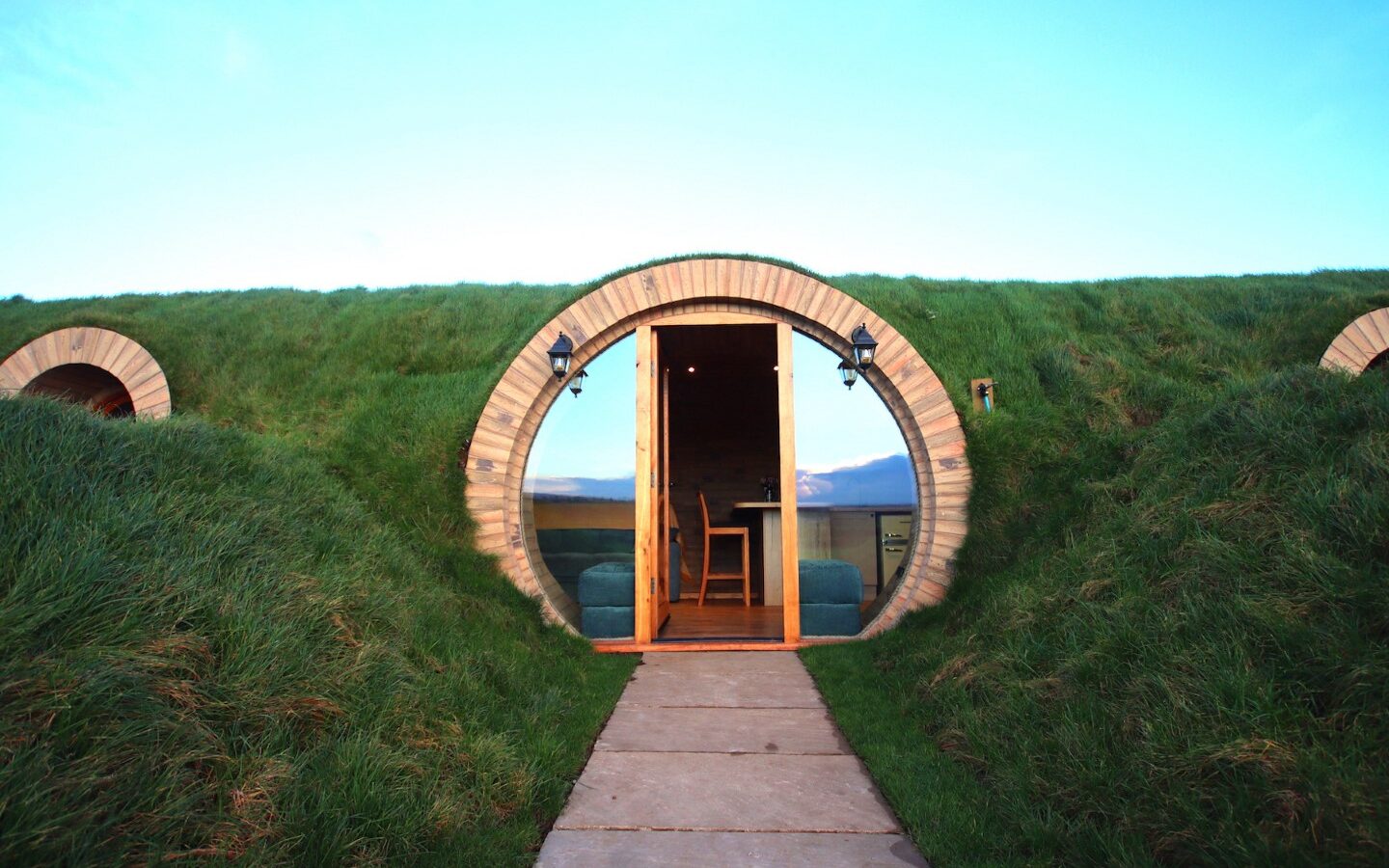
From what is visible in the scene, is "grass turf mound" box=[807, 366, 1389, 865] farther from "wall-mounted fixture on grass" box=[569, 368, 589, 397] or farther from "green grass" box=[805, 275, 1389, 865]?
"wall-mounted fixture on grass" box=[569, 368, 589, 397]

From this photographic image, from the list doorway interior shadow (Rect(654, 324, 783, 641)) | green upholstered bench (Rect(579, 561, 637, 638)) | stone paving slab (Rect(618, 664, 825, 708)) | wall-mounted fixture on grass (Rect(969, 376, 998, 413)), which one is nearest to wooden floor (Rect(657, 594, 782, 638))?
doorway interior shadow (Rect(654, 324, 783, 641))

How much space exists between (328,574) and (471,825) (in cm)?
141

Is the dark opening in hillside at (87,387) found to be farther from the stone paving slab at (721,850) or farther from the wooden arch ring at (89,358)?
the stone paving slab at (721,850)

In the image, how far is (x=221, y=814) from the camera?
1554 mm

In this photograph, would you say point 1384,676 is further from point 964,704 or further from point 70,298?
point 70,298

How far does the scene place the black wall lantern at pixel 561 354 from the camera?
5148 mm

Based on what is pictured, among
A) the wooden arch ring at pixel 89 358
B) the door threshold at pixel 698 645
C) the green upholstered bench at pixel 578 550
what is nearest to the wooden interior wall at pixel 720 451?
the green upholstered bench at pixel 578 550

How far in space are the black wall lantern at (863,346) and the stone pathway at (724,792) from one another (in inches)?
102

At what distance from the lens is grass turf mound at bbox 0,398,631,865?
142 cm

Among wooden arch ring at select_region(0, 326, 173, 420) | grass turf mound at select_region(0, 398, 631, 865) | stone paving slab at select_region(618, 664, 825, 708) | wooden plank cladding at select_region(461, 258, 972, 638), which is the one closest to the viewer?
grass turf mound at select_region(0, 398, 631, 865)

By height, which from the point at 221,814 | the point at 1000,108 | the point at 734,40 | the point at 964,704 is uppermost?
the point at 734,40

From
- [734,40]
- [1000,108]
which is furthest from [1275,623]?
[734,40]

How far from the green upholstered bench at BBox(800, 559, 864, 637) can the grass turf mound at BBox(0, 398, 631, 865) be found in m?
2.33

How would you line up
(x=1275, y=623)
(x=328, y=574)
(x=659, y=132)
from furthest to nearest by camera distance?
(x=659, y=132) → (x=328, y=574) → (x=1275, y=623)
